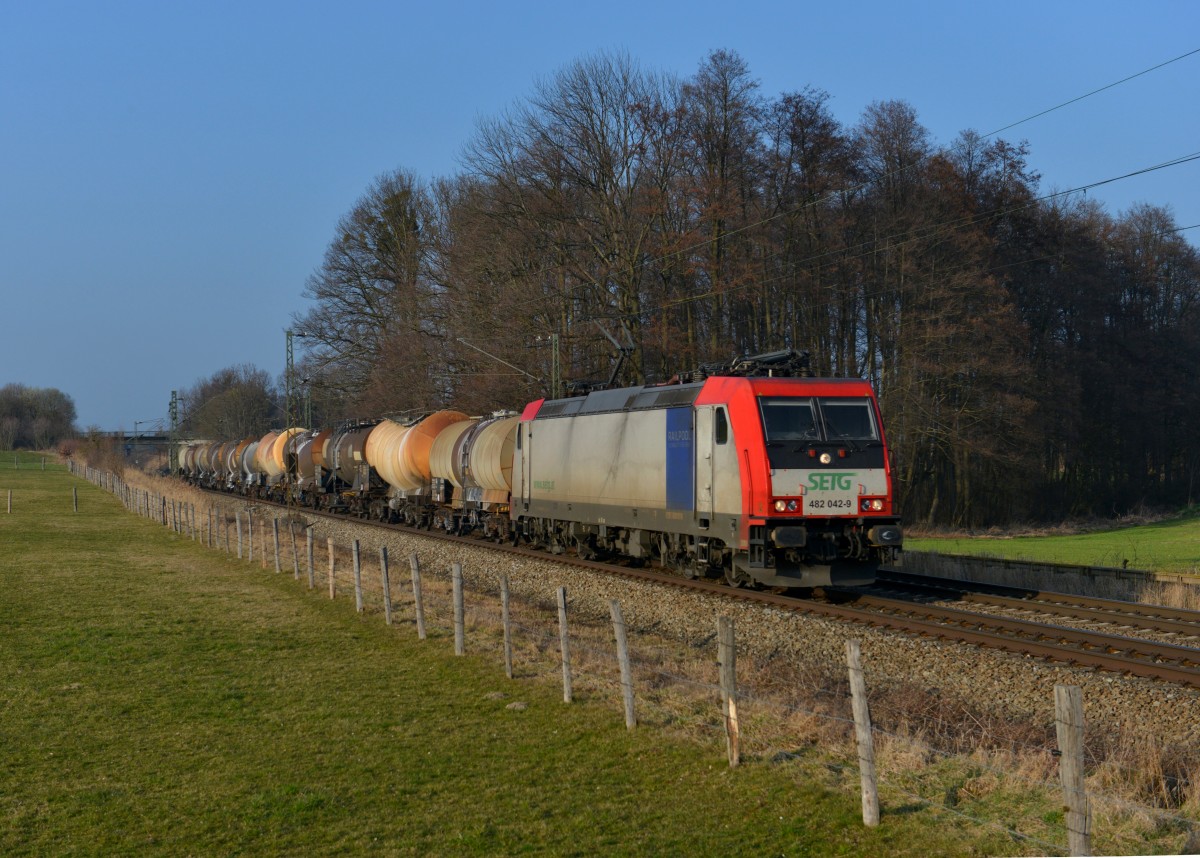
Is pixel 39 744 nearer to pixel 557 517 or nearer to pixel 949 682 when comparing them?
pixel 949 682

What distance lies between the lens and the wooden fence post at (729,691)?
29.2 ft

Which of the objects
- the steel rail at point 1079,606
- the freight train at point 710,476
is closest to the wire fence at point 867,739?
the freight train at point 710,476

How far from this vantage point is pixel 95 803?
8391 millimetres

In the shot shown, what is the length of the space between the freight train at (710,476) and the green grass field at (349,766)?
5220 mm

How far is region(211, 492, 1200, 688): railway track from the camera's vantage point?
12.5 meters

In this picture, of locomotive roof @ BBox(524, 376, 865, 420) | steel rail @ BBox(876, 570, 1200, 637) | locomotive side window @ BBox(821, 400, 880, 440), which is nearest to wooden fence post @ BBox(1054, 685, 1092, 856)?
steel rail @ BBox(876, 570, 1200, 637)

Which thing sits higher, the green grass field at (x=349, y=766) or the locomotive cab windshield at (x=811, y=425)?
the locomotive cab windshield at (x=811, y=425)

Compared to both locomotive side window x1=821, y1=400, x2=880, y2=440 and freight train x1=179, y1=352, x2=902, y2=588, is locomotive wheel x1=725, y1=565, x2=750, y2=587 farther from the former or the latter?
locomotive side window x1=821, y1=400, x2=880, y2=440

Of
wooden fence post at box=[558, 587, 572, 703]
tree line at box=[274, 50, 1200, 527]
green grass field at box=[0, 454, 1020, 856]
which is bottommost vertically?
green grass field at box=[0, 454, 1020, 856]

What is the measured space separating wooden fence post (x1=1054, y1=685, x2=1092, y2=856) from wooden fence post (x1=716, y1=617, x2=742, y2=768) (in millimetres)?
3005

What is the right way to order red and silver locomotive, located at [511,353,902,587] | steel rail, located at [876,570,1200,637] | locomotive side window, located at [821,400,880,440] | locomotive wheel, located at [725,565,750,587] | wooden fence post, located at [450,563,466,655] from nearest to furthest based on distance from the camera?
wooden fence post, located at [450,563,466,655] < steel rail, located at [876,570,1200,637] < red and silver locomotive, located at [511,353,902,587] < locomotive side window, located at [821,400,880,440] < locomotive wheel, located at [725,565,750,587]

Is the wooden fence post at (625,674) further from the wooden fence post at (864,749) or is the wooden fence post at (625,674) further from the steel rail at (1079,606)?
the steel rail at (1079,606)

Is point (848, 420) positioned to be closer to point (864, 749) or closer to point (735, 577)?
point (735, 577)

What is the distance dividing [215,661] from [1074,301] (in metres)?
46.9
